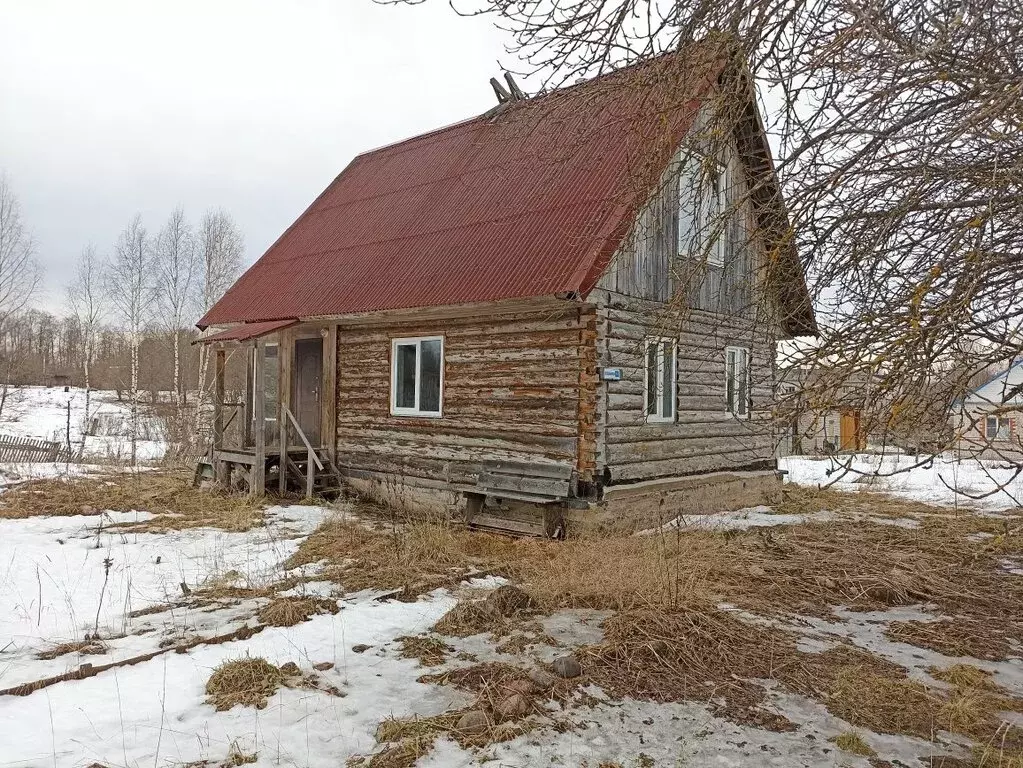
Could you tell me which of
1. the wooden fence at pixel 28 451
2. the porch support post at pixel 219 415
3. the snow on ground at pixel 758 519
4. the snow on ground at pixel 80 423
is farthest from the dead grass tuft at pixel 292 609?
the wooden fence at pixel 28 451

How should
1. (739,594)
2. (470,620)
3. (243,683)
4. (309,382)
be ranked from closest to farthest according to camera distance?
(243,683)
(470,620)
(739,594)
(309,382)

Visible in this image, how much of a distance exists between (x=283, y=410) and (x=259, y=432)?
849 mm

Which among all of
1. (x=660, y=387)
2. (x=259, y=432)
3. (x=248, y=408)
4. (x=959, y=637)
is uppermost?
(x=660, y=387)

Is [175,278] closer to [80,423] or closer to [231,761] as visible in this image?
[80,423]

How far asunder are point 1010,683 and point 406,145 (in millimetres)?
15402

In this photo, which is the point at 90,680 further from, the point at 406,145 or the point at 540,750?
the point at 406,145

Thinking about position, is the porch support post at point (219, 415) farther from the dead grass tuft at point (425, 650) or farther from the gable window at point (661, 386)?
the dead grass tuft at point (425, 650)

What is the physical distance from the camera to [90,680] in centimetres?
460

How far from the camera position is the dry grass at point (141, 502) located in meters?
10.6

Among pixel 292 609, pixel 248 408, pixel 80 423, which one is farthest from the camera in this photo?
pixel 80 423

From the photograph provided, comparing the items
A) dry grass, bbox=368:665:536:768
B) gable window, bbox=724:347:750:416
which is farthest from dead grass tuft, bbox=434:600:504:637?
gable window, bbox=724:347:750:416

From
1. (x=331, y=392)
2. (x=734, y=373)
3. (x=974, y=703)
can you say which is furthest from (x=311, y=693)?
(x=734, y=373)

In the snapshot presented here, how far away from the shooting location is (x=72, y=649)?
5195 millimetres

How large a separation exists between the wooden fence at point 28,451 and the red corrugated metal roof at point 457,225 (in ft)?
27.8
